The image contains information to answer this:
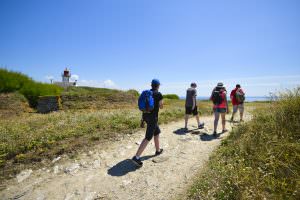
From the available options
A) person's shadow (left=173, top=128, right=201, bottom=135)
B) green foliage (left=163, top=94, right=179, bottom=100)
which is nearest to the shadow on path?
person's shadow (left=173, top=128, right=201, bottom=135)

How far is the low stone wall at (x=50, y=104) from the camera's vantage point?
17.0 metres

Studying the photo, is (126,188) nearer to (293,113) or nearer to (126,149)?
(126,149)

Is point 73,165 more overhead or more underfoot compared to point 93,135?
more underfoot

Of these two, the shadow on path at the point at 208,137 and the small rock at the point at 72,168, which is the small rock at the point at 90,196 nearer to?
the small rock at the point at 72,168

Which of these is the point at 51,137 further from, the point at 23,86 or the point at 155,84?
the point at 23,86

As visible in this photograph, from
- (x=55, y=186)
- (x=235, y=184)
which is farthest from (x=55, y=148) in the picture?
(x=235, y=184)

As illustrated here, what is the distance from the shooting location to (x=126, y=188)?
17.2 ft

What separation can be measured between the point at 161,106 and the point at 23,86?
59.4 feet

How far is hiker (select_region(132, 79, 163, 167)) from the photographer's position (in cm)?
596

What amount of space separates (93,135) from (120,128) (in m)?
1.40

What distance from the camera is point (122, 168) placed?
6.25 meters

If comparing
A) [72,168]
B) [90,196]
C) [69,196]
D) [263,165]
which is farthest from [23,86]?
[263,165]

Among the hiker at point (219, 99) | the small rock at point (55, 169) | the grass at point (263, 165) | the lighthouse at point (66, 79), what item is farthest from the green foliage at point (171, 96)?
the small rock at point (55, 169)

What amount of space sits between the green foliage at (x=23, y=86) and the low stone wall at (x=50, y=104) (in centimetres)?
230
